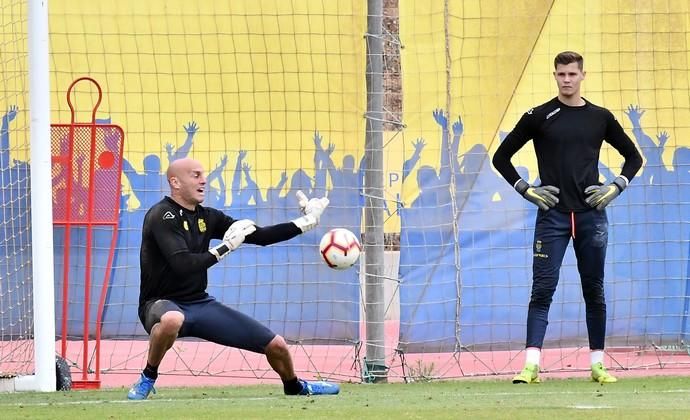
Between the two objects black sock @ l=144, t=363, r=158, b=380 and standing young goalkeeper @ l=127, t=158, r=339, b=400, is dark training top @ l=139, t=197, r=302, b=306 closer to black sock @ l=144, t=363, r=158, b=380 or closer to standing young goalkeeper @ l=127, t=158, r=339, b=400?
standing young goalkeeper @ l=127, t=158, r=339, b=400

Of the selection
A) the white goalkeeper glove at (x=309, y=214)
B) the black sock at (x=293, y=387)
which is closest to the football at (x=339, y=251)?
the white goalkeeper glove at (x=309, y=214)

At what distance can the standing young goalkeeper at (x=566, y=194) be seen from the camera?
9.76 meters

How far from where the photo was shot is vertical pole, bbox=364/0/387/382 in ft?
36.5

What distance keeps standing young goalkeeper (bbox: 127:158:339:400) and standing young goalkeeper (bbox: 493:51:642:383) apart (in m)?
1.64

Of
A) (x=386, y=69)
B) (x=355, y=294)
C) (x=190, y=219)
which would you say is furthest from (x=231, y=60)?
(x=190, y=219)

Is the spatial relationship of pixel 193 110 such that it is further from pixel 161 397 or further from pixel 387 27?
pixel 161 397

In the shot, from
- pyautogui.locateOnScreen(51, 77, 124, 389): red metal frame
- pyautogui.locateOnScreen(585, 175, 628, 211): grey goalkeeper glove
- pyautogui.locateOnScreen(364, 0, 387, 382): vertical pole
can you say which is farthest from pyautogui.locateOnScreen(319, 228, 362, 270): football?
pyautogui.locateOnScreen(51, 77, 124, 389): red metal frame

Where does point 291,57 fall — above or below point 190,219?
above

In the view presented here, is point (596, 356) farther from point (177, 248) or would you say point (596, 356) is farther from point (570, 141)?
point (177, 248)

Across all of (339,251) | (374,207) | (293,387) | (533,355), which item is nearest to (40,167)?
(339,251)

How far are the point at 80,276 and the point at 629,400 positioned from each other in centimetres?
493

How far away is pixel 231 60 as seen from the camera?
11.4m

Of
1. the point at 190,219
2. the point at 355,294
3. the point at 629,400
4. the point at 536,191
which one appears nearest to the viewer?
the point at 629,400

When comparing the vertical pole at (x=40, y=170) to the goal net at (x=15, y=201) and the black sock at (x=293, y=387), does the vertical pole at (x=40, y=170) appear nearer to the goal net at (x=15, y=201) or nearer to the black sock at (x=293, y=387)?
the goal net at (x=15, y=201)
